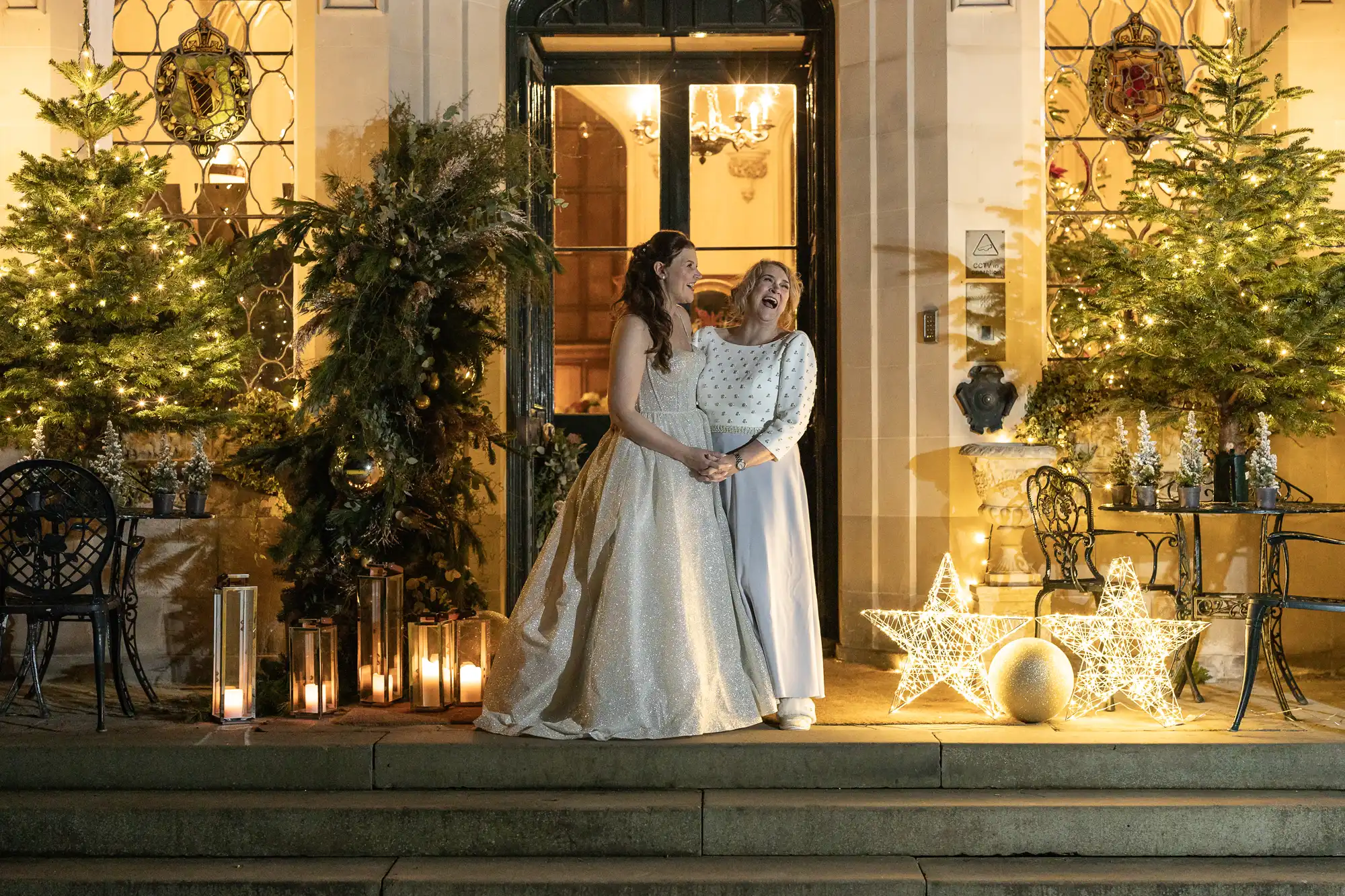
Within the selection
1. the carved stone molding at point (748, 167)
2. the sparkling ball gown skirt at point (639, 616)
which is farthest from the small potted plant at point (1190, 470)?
the carved stone molding at point (748, 167)

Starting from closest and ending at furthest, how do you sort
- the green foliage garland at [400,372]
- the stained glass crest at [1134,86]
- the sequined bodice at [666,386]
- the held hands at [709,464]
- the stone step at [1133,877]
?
the stone step at [1133,877] < the held hands at [709,464] < the sequined bodice at [666,386] < the green foliage garland at [400,372] < the stained glass crest at [1134,86]

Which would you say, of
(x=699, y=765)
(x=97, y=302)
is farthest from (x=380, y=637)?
(x=97, y=302)

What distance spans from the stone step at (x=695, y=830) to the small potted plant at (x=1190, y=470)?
1744mm

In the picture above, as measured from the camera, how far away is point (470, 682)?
541cm

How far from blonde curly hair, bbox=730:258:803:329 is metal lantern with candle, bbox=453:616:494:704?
1.81 m

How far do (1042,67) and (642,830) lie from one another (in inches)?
195

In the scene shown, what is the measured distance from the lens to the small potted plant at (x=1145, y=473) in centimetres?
583

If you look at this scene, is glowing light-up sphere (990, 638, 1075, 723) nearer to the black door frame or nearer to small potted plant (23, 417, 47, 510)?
the black door frame

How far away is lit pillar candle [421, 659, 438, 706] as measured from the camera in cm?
525

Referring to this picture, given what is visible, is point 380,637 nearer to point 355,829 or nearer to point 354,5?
point 355,829

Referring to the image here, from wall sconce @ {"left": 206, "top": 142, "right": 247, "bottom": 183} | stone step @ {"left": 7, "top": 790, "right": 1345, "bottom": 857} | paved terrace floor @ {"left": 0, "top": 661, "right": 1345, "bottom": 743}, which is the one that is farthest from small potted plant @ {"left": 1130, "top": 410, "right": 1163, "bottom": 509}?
wall sconce @ {"left": 206, "top": 142, "right": 247, "bottom": 183}

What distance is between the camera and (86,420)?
21.4 feet

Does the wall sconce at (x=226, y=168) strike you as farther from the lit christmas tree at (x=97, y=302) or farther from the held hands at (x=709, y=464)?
the held hands at (x=709, y=464)

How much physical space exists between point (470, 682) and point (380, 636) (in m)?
0.46
